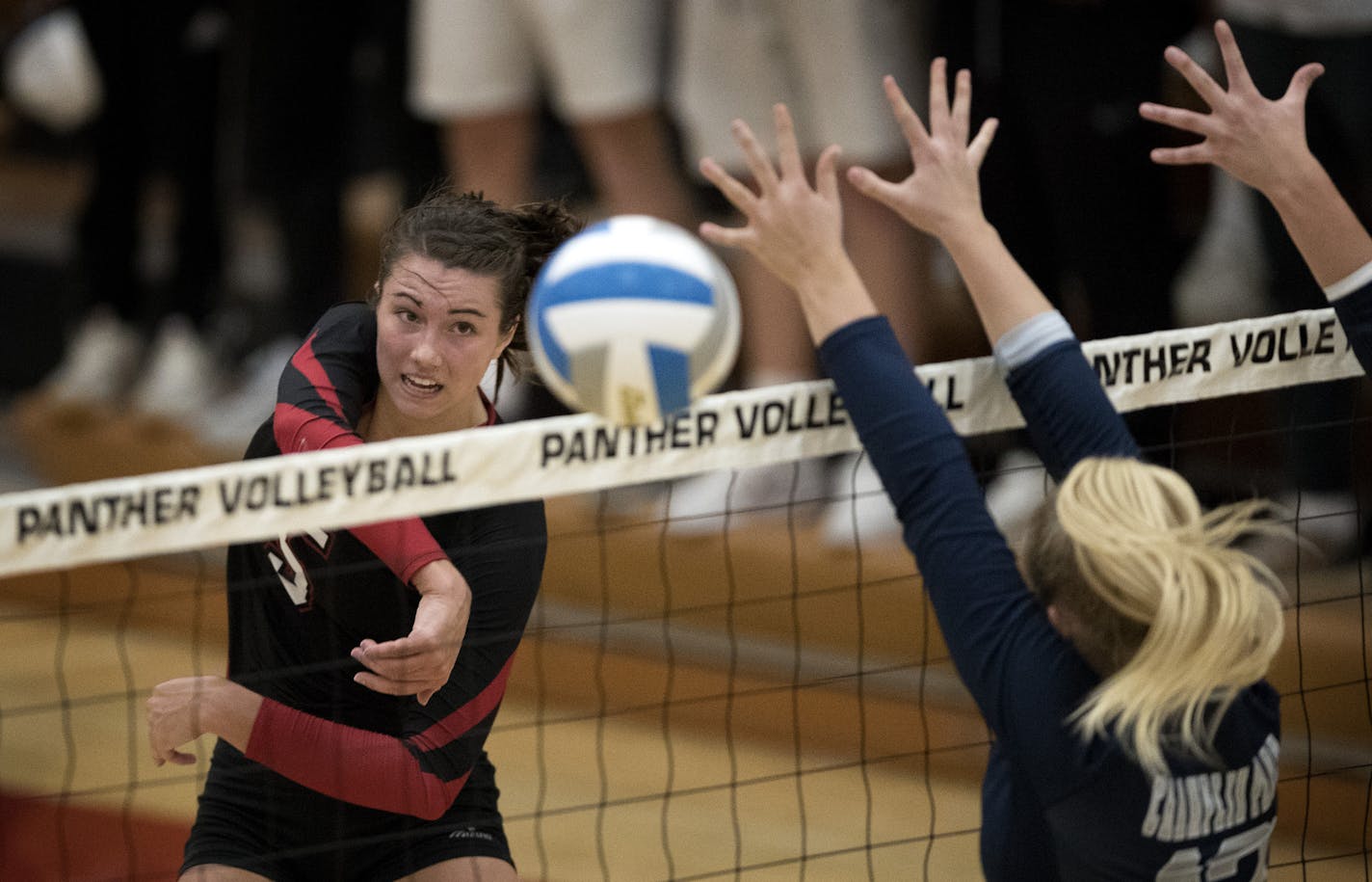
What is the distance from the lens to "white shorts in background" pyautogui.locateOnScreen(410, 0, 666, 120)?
5.23m

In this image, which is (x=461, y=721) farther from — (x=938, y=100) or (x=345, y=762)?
(x=938, y=100)

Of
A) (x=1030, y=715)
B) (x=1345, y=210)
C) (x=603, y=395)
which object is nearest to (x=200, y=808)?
(x=603, y=395)

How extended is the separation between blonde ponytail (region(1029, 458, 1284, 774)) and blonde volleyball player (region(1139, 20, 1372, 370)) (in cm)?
77

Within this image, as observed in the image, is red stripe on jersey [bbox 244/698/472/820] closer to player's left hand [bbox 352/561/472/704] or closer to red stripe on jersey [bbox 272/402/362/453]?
player's left hand [bbox 352/561/472/704]

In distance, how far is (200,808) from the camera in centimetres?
269

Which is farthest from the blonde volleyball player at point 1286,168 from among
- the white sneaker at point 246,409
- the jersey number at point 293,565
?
the white sneaker at point 246,409

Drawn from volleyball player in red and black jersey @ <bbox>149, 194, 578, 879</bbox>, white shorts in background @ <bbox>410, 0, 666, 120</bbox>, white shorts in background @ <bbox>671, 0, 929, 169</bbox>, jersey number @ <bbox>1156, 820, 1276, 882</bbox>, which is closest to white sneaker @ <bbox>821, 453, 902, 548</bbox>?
white shorts in background @ <bbox>671, 0, 929, 169</bbox>

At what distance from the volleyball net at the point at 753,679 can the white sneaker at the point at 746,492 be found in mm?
15

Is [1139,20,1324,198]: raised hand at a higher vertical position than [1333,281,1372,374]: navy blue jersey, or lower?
higher

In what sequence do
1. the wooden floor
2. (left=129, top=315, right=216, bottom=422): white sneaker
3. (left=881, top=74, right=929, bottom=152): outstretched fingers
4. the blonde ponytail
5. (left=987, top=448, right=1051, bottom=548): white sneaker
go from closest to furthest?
the blonde ponytail → (left=881, top=74, right=929, bottom=152): outstretched fingers → the wooden floor → (left=987, top=448, right=1051, bottom=548): white sneaker → (left=129, top=315, right=216, bottom=422): white sneaker

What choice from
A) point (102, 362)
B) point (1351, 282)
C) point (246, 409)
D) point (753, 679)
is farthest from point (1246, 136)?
point (102, 362)

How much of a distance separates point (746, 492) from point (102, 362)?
2.88 metres

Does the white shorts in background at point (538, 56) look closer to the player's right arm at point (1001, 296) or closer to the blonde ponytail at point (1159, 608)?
the player's right arm at point (1001, 296)

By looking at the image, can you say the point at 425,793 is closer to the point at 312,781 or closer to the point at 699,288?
the point at 312,781
